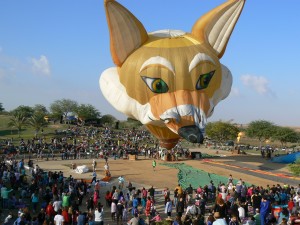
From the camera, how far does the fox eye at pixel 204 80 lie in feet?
54.8

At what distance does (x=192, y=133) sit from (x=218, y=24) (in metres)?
6.18

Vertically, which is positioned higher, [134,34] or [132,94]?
[134,34]

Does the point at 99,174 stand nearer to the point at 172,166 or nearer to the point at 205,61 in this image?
the point at 172,166

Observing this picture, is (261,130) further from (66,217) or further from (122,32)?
(66,217)

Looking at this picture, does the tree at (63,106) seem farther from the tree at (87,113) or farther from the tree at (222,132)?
the tree at (222,132)

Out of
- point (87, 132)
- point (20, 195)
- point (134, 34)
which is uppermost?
point (134, 34)

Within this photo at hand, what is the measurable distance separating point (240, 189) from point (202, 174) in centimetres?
927

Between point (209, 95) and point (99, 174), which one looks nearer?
point (209, 95)

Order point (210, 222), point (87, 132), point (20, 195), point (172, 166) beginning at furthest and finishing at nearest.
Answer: point (87, 132) → point (172, 166) → point (20, 195) → point (210, 222)

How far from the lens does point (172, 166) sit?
2980 centimetres

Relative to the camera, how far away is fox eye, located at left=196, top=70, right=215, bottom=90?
657 inches

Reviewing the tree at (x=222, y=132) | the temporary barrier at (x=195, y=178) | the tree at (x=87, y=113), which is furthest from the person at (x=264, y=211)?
the tree at (x=87, y=113)

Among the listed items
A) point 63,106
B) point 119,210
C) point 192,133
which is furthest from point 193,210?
point 63,106

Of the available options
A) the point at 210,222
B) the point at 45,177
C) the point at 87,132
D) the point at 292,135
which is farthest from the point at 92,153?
the point at 292,135
